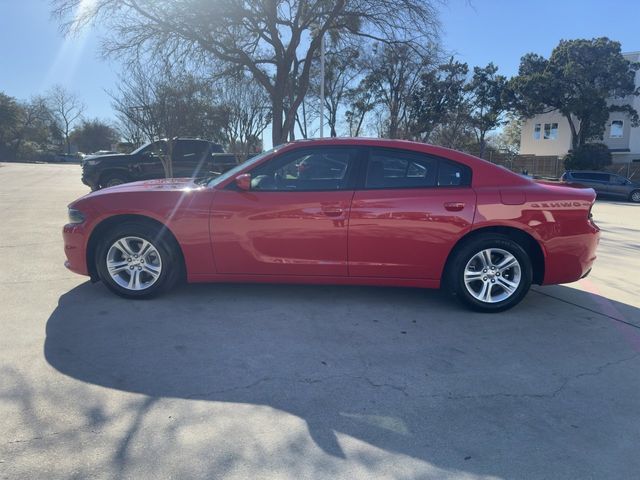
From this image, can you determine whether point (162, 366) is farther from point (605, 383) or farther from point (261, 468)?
point (605, 383)

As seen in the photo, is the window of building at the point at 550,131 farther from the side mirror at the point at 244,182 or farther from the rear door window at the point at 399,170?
the side mirror at the point at 244,182

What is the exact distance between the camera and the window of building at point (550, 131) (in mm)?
42938

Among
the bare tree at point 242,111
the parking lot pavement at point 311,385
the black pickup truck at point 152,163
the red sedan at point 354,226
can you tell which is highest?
the bare tree at point 242,111

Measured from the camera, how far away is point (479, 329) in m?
4.26

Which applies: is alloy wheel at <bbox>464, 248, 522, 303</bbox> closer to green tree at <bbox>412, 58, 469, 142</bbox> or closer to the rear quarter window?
the rear quarter window

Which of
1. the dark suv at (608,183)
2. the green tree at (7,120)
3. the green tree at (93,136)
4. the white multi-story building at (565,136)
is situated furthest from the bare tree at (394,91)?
the green tree at (93,136)

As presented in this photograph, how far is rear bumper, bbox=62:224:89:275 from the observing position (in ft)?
15.5

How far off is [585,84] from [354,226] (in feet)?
124

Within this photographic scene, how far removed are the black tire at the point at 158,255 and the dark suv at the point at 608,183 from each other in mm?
23621

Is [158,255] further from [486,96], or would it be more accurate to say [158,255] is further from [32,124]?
[32,124]

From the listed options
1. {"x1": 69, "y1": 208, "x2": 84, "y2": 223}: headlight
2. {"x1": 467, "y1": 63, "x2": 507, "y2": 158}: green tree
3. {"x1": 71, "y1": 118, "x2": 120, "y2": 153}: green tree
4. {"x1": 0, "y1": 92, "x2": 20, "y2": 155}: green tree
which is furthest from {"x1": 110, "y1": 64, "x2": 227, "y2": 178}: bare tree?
{"x1": 71, "y1": 118, "x2": 120, "y2": 153}: green tree

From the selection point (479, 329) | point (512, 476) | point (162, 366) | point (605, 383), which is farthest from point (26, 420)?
point (605, 383)

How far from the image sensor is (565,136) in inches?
1640

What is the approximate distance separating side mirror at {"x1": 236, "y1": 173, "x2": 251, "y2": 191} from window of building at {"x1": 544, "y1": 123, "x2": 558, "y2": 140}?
44.9m
